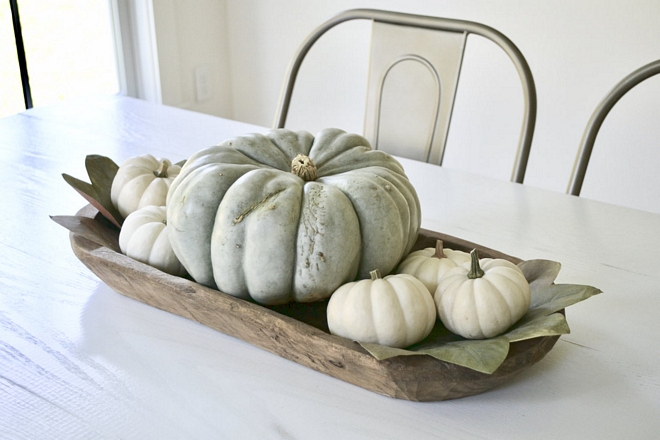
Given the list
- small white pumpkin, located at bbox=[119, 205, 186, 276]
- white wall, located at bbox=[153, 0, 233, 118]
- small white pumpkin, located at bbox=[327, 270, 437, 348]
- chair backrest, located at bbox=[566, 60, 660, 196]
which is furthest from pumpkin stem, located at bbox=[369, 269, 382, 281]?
white wall, located at bbox=[153, 0, 233, 118]

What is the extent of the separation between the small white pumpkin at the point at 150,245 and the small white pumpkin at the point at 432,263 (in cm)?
26

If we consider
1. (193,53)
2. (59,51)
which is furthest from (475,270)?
(193,53)

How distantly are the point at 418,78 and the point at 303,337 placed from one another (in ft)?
3.13

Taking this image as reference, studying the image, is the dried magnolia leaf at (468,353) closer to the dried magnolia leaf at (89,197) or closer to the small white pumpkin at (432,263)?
the small white pumpkin at (432,263)

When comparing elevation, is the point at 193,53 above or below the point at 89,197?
below

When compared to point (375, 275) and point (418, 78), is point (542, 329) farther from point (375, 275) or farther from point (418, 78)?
point (418, 78)

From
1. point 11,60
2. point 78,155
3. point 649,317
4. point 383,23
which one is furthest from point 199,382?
point 11,60

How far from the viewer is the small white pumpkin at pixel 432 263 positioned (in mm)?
689

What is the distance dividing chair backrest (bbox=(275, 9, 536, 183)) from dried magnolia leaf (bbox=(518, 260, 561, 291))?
2.09 ft

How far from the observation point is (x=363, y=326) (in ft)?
2.01

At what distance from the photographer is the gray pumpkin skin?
2.15 feet

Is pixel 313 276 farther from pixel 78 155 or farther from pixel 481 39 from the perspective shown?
pixel 481 39

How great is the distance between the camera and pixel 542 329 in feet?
1.95

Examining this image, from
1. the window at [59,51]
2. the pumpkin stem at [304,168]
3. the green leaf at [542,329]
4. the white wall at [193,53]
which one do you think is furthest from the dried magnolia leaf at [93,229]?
the white wall at [193,53]
